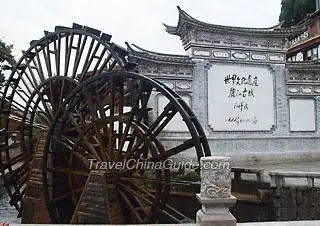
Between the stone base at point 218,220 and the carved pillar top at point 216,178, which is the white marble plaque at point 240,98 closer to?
the carved pillar top at point 216,178

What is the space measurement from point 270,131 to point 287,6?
53.5ft

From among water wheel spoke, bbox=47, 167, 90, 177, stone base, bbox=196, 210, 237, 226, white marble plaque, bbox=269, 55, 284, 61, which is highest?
white marble plaque, bbox=269, 55, 284, 61

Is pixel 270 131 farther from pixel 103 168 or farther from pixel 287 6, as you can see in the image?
pixel 287 6

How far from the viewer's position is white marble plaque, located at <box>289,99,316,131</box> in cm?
1297

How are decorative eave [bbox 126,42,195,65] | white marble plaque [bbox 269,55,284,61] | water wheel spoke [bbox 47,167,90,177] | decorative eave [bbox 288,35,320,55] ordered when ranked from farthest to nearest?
decorative eave [bbox 288,35,320,55] → white marble plaque [bbox 269,55,284,61] → decorative eave [bbox 126,42,195,65] → water wheel spoke [bbox 47,167,90,177]

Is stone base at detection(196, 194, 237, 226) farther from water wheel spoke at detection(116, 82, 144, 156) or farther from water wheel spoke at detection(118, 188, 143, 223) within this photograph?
water wheel spoke at detection(116, 82, 144, 156)

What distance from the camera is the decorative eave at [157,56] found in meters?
10.6

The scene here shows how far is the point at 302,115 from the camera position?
13125 mm

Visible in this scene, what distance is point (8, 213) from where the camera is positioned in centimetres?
1055

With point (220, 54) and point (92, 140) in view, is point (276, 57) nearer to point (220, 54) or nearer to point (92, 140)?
point (220, 54)

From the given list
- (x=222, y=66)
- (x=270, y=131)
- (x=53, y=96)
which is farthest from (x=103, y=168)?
(x=270, y=131)

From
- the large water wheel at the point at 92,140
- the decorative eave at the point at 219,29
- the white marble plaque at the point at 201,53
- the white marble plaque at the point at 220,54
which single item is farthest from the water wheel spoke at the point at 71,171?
the white marble plaque at the point at 220,54

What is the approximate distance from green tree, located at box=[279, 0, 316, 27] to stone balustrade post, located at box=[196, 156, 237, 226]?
23513 mm

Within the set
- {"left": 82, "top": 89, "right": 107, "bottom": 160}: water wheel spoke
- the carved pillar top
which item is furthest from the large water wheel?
the carved pillar top
